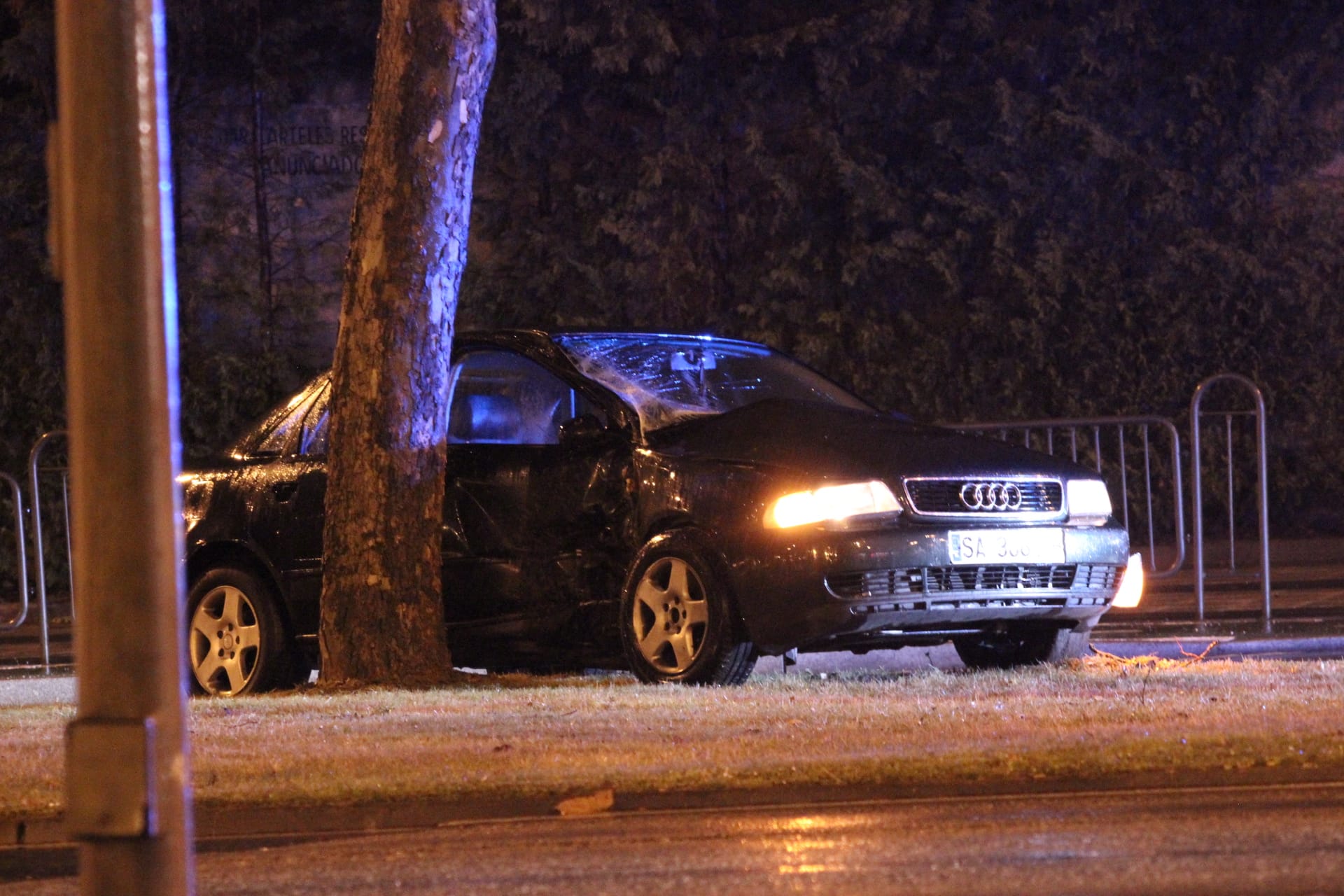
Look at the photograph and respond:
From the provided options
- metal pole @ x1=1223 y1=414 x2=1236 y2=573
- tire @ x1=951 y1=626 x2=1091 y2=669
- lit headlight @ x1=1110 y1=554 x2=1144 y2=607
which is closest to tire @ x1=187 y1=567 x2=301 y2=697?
tire @ x1=951 y1=626 x2=1091 y2=669

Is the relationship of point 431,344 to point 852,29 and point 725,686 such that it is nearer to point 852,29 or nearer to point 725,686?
point 725,686

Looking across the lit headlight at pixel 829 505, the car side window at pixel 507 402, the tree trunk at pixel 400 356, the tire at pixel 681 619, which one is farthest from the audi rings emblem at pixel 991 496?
the tree trunk at pixel 400 356

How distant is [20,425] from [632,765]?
14084mm

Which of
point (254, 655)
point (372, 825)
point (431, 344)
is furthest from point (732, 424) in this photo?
point (372, 825)

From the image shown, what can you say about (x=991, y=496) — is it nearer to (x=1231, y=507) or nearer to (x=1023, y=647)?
(x=1023, y=647)

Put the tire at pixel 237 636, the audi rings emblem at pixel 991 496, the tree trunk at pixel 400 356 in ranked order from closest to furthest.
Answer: the audi rings emblem at pixel 991 496
the tree trunk at pixel 400 356
the tire at pixel 237 636

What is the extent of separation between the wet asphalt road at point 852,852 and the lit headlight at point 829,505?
8.37ft

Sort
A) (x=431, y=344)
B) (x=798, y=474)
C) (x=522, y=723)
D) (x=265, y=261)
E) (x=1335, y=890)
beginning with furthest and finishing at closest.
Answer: (x=265, y=261), (x=431, y=344), (x=798, y=474), (x=522, y=723), (x=1335, y=890)

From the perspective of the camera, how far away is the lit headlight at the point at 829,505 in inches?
348

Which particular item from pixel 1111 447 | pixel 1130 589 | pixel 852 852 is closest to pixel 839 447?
pixel 1130 589

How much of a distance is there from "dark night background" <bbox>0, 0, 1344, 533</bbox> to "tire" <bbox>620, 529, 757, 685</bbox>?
9.95 meters

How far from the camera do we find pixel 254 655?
10.6 metres

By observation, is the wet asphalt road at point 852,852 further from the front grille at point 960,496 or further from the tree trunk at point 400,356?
the tree trunk at point 400,356

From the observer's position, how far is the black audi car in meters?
8.88
